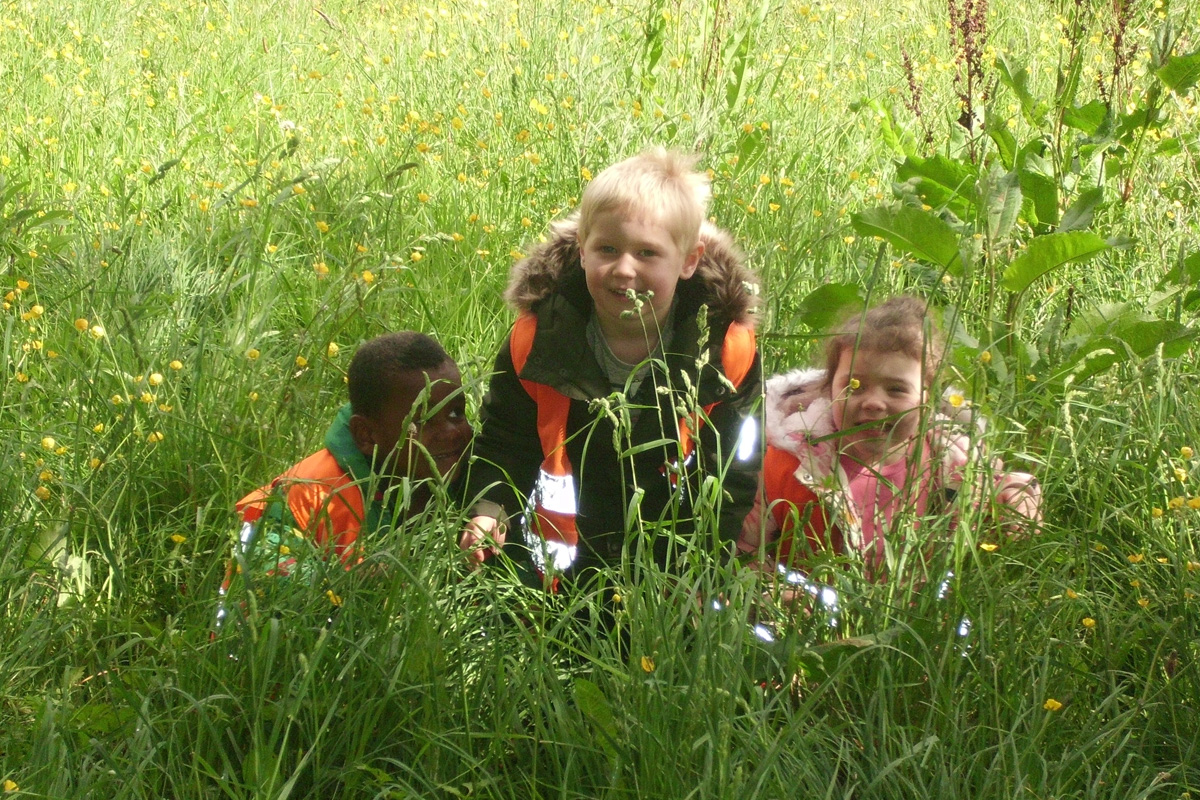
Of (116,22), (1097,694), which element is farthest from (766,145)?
(116,22)

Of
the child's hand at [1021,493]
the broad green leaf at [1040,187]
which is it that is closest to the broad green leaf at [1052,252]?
the child's hand at [1021,493]

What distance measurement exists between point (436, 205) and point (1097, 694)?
2.62 metres

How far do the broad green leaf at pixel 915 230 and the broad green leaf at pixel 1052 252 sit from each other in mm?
130

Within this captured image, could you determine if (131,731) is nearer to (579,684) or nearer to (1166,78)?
(579,684)

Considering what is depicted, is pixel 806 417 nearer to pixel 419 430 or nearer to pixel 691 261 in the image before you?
pixel 691 261

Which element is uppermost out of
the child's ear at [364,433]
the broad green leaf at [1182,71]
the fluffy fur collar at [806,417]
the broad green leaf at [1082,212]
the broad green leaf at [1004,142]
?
the broad green leaf at [1182,71]

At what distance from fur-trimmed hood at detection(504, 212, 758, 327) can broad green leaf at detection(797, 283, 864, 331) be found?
263 mm

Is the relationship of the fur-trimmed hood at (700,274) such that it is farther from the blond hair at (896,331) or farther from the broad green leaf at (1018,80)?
the broad green leaf at (1018,80)

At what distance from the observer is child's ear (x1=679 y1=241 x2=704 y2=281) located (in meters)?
2.58

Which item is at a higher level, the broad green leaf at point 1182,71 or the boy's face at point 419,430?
the broad green leaf at point 1182,71

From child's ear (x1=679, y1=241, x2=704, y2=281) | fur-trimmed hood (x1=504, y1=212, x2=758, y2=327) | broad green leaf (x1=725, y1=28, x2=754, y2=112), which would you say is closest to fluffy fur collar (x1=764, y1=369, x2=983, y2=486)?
fur-trimmed hood (x1=504, y1=212, x2=758, y2=327)

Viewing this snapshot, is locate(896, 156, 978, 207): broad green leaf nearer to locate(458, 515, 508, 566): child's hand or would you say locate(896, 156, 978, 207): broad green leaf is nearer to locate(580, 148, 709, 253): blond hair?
locate(580, 148, 709, 253): blond hair

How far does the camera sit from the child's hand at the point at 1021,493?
2160 mm

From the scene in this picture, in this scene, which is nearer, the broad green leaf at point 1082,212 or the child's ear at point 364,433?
the child's ear at point 364,433
